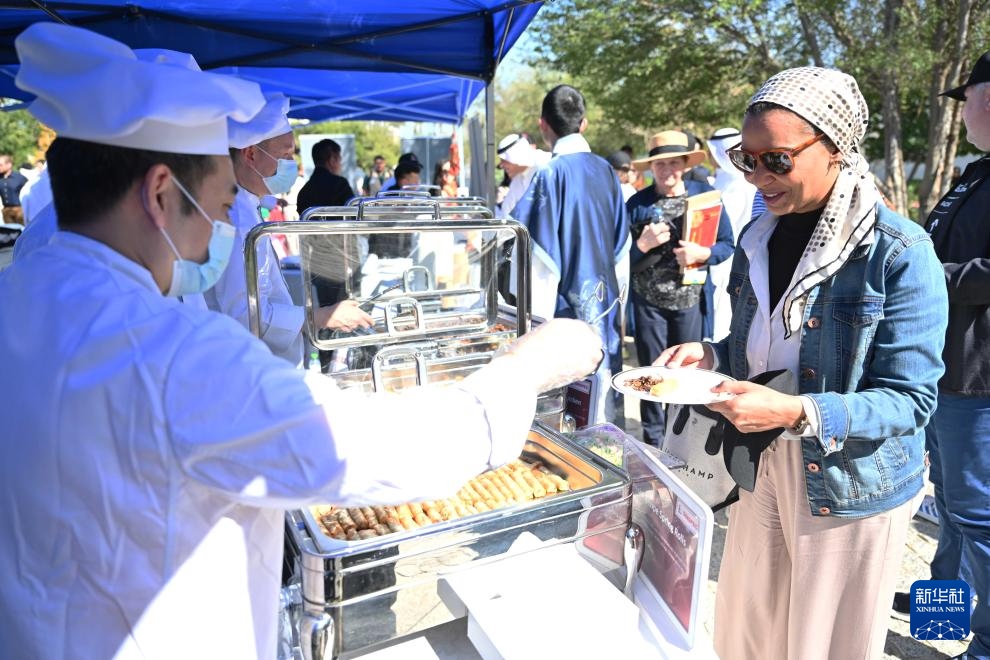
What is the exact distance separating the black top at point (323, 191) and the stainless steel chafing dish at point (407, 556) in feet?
16.4

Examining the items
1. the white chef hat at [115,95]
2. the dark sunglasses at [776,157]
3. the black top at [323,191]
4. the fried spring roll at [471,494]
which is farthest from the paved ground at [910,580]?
the black top at [323,191]

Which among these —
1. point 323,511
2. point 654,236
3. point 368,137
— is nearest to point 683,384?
point 323,511

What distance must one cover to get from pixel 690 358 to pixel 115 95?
4.85ft

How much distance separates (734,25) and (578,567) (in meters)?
12.5

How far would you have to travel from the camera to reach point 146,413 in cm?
80

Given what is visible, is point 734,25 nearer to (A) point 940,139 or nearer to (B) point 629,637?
(A) point 940,139

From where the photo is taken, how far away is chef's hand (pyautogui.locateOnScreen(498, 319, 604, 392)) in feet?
3.47

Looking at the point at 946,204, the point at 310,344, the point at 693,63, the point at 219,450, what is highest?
the point at 693,63

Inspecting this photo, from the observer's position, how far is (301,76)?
5.77m

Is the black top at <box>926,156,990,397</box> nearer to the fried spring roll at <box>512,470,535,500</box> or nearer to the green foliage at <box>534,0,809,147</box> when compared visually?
the fried spring roll at <box>512,470,535,500</box>

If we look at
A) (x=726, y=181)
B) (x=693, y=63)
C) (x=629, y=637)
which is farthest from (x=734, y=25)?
(x=629, y=637)

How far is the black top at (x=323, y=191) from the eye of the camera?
6062 mm

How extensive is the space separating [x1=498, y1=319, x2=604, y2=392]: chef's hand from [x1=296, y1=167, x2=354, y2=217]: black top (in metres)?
5.16

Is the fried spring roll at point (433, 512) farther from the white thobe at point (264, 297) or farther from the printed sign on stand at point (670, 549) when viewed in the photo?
the white thobe at point (264, 297)
